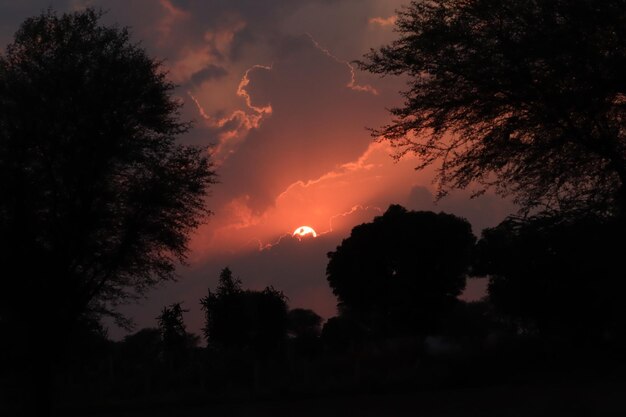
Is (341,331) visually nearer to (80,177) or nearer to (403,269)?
(403,269)

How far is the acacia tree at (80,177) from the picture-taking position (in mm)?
23625

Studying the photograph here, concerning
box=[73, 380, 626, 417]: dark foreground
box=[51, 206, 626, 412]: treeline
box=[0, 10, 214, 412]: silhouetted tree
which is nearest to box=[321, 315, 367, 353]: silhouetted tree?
box=[51, 206, 626, 412]: treeline

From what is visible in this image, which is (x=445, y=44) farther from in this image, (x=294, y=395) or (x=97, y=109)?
(x=294, y=395)

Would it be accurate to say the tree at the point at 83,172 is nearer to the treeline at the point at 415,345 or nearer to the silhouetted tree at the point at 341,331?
the treeline at the point at 415,345

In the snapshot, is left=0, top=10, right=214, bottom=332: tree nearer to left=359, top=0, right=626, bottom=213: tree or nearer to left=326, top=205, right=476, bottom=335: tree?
left=359, top=0, right=626, bottom=213: tree

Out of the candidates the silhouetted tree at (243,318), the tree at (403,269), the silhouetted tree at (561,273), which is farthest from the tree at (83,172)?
the tree at (403,269)

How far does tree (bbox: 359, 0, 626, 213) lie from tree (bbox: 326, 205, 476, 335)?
176 ft

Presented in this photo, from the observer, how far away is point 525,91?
20.3 meters

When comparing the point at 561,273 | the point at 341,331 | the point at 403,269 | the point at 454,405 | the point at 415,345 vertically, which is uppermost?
the point at 403,269

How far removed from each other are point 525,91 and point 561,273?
24.4 m

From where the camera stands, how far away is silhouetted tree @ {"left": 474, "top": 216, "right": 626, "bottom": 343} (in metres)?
22.3

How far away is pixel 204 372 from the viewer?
3872 centimetres

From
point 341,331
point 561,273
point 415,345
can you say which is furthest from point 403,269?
point 415,345

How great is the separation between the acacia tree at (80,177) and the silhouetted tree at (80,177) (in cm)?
3
